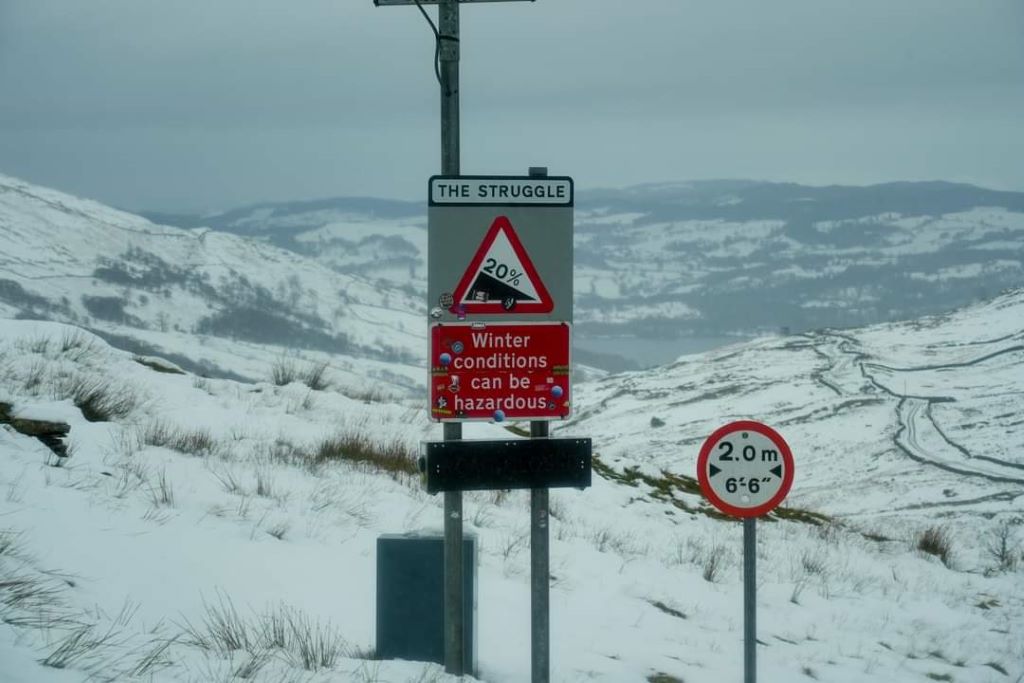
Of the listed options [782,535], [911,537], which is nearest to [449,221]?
[782,535]

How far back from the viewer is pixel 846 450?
33.4 metres

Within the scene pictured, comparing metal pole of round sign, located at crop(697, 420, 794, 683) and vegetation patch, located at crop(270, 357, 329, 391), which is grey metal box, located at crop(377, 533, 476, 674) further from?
vegetation patch, located at crop(270, 357, 329, 391)

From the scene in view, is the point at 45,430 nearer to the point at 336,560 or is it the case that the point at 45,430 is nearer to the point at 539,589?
the point at 336,560

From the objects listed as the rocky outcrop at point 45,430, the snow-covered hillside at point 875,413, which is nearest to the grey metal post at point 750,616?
the rocky outcrop at point 45,430

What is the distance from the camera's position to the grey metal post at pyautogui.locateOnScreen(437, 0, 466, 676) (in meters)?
5.24

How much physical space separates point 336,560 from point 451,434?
2.37 m

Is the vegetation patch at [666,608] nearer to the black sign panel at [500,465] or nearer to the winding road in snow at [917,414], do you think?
the black sign panel at [500,465]

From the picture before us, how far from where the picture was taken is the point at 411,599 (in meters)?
5.81

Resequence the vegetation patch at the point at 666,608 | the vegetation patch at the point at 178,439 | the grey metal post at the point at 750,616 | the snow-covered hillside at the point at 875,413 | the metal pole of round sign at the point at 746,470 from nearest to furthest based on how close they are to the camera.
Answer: the grey metal post at the point at 750,616
the metal pole of round sign at the point at 746,470
the vegetation patch at the point at 666,608
the vegetation patch at the point at 178,439
the snow-covered hillside at the point at 875,413

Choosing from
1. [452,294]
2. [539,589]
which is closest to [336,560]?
[539,589]

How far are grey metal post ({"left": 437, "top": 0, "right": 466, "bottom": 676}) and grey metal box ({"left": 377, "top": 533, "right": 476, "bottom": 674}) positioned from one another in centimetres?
33

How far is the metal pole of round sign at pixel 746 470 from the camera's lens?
6.21m

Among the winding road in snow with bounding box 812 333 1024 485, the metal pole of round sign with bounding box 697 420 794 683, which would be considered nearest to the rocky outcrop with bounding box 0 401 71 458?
the metal pole of round sign with bounding box 697 420 794 683

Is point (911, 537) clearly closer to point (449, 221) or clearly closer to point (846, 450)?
point (449, 221)
